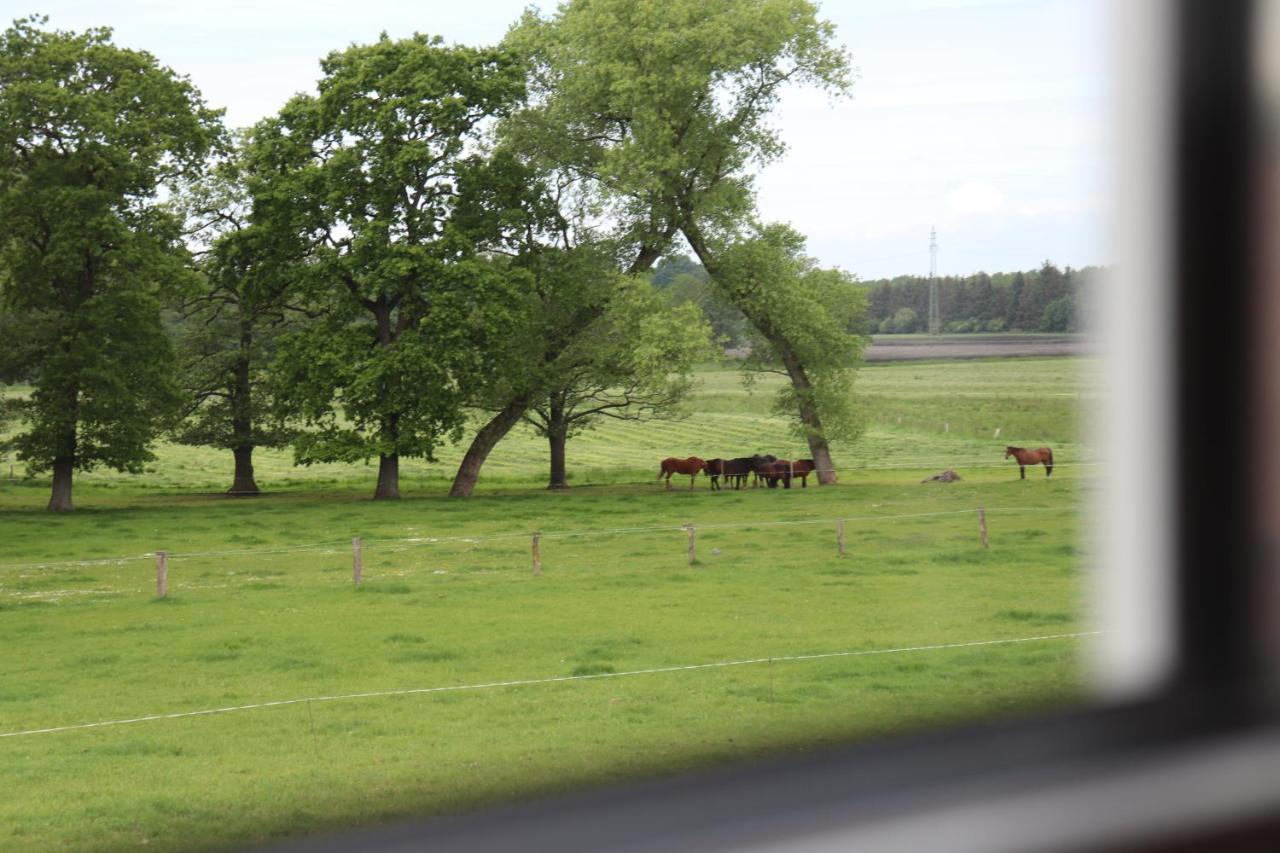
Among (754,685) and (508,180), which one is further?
(754,685)

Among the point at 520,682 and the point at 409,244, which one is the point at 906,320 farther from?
the point at 520,682

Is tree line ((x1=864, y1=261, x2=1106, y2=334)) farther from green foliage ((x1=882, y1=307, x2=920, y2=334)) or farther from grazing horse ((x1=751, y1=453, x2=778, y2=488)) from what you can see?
grazing horse ((x1=751, y1=453, x2=778, y2=488))

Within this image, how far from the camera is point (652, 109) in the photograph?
368 cm

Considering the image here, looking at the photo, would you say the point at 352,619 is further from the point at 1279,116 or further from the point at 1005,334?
the point at 1279,116

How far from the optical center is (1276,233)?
0.86 meters

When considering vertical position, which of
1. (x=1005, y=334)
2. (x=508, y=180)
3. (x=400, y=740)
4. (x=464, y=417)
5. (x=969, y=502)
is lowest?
(x=400, y=740)

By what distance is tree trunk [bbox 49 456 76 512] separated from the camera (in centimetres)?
273

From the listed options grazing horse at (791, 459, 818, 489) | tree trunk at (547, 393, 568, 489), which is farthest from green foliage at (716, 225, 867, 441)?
tree trunk at (547, 393, 568, 489)

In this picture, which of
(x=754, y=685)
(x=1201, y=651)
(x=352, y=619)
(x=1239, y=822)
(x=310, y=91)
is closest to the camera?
(x=1239, y=822)

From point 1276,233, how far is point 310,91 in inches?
96.7

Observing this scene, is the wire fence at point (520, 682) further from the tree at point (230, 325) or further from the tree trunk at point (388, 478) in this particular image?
the tree at point (230, 325)

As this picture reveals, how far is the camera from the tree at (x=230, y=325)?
2.82 meters

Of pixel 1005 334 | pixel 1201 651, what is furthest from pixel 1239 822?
pixel 1005 334

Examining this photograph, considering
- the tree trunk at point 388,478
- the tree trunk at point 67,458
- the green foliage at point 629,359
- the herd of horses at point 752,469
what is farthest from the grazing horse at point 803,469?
the tree trunk at point 67,458
